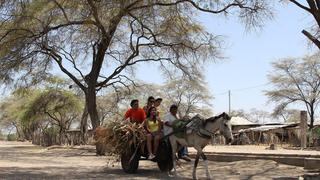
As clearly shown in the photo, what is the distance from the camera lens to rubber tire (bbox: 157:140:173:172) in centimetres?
1638

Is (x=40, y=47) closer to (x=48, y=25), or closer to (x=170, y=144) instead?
(x=48, y=25)

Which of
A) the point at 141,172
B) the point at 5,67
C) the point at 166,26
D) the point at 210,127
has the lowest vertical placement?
the point at 141,172

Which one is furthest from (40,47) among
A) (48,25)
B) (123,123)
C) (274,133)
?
(274,133)

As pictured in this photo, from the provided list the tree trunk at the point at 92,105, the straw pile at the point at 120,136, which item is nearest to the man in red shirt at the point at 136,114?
the straw pile at the point at 120,136

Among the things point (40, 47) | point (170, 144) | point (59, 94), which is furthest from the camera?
point (59, 94)

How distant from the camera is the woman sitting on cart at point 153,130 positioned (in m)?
16.1

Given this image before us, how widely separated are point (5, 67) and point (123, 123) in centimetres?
1374

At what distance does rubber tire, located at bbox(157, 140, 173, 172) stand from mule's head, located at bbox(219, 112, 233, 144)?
2.68 m

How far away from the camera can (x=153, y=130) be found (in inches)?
640

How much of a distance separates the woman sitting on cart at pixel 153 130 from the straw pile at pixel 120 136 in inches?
9.0

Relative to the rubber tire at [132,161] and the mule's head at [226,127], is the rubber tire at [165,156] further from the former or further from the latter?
the mule's head at [226,127]

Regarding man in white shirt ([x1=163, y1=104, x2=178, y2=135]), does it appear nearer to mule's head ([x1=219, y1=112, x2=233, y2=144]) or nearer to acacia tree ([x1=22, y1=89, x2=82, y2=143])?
mule's head ([x1=219, y1=112, x2=233, y2=144])

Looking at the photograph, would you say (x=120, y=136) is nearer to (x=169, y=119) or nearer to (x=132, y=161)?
(x=132, y=161)

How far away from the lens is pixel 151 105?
16766 millimetres
